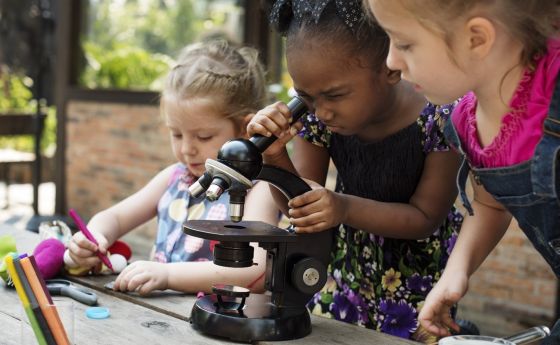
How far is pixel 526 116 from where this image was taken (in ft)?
5.24

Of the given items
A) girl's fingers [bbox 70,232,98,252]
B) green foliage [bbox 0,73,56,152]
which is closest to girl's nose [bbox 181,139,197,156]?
girl's fingers [bbox 70,232,98,252]

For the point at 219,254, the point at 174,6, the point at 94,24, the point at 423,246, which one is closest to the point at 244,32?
the point at 174,6

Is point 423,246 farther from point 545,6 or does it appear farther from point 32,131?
point 32,131

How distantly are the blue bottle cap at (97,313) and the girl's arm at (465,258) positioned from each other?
2.23ft

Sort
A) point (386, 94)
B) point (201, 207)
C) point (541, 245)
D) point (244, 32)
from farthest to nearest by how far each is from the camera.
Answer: point (244, 32), point (201, 207), point (386, 94), point (541, 245)

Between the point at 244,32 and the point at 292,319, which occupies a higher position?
the point at 244,32

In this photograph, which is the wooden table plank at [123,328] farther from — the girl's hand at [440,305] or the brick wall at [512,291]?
the brick wall at [512,291]

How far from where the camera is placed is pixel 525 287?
497 centimetres

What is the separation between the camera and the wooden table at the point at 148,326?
1730mm

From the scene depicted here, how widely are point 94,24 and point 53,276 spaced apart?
6.32 meters

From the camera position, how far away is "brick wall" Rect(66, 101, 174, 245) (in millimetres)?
7477

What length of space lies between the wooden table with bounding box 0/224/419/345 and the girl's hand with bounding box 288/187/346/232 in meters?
0.23

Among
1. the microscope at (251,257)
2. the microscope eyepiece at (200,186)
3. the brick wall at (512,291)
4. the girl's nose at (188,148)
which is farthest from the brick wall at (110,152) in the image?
the microscope eyepiece at (200,186)

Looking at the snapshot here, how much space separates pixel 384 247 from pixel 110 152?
6001 millimetres
